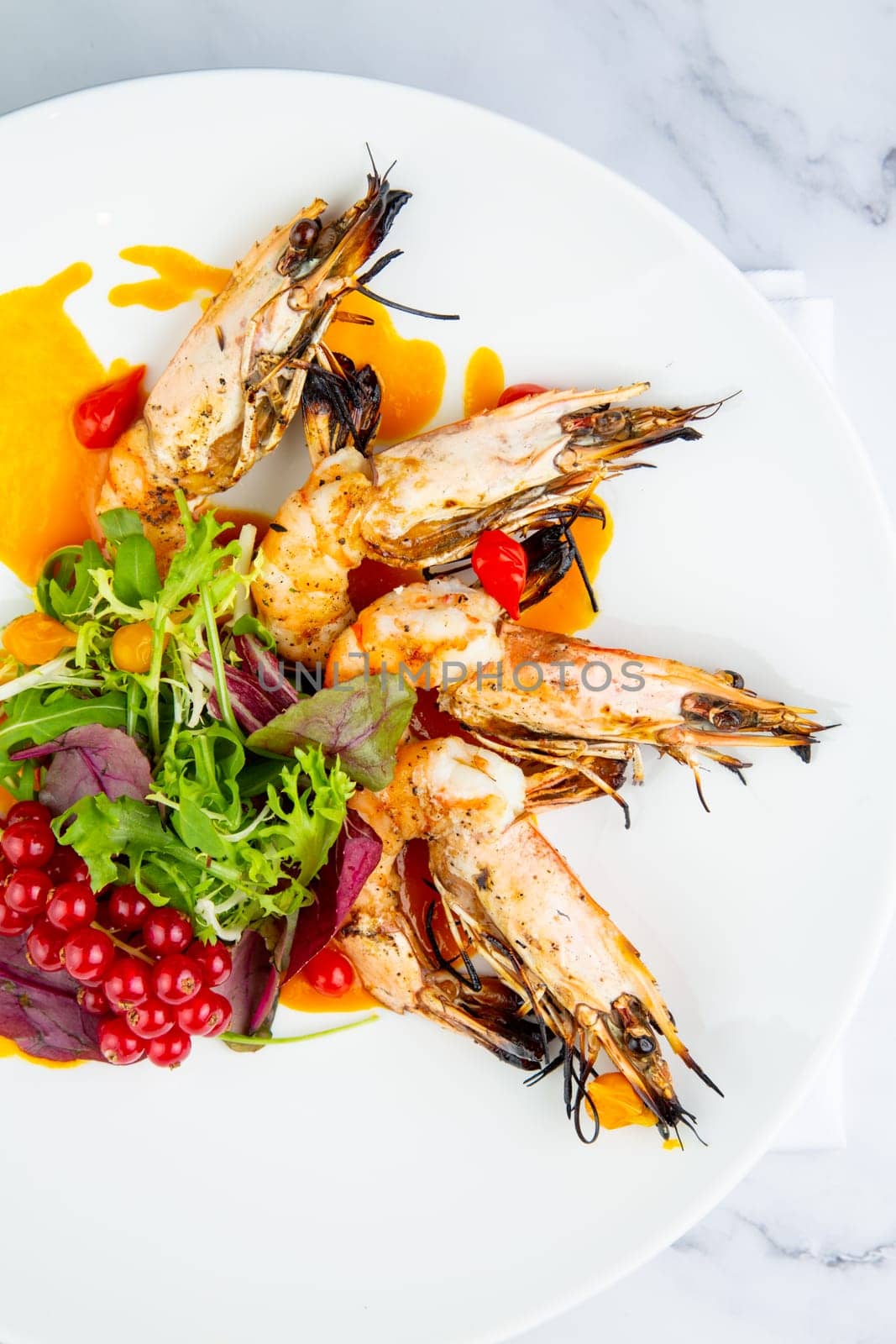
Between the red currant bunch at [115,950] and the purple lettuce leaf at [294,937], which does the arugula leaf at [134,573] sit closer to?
the red currant bunch at [115,950]

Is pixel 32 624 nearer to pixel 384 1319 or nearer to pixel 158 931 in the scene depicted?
pixel 158 931

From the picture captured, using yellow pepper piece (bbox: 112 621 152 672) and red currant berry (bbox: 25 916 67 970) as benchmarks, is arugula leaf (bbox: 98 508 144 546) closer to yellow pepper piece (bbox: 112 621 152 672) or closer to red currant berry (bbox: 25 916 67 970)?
yellow pepper piece (bbox: 112 621 152 672)

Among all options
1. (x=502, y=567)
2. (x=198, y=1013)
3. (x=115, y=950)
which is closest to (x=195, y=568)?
(x=502, y=567)

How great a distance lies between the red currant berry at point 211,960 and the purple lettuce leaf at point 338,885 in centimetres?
17

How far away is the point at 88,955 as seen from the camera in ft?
8.20

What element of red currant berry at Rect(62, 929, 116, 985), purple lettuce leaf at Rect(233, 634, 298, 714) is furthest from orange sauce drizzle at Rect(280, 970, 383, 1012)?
purple lettuce leaf at Rect(233, 634, 298, 714)

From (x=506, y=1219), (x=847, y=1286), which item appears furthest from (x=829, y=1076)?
(x=506, y=1219)

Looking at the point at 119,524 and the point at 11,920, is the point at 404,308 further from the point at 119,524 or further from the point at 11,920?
the point at 11,920

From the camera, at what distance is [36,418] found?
283cm

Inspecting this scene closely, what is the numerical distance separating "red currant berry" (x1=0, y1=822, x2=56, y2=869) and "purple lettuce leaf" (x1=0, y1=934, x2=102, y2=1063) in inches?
11.4

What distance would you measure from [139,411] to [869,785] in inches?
88.1

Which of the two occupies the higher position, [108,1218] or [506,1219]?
[506,1219]

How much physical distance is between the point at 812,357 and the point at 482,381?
0.95 metres

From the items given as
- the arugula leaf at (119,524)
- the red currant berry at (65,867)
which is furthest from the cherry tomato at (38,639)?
the red currant berry at (65,867)
